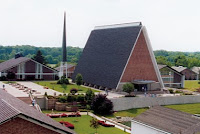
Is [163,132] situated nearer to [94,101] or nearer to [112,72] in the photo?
[94,101]

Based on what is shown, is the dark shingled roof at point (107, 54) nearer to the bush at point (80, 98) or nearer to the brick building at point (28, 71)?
the brick building at point (28, 71)

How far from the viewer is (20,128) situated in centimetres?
1280

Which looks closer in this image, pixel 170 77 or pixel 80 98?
pixel 80 98

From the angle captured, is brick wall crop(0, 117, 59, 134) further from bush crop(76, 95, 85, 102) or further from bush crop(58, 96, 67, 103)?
bush crop(76, 95, 85, 102)

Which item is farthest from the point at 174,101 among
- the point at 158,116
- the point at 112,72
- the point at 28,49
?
the point at 28,49

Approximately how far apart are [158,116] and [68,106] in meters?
14.5

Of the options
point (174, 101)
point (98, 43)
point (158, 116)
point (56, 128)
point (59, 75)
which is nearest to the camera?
point (56, 128)

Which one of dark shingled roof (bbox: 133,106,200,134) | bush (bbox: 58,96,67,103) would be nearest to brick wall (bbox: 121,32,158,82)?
bush (bbox: 58,96,67,103)

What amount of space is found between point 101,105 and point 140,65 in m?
14.9

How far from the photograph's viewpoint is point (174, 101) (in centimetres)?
4147

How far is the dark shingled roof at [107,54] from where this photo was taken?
45.2 metres

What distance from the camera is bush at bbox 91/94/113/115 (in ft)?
110

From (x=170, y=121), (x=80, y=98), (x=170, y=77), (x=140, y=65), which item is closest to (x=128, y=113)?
(x=80, y=98)

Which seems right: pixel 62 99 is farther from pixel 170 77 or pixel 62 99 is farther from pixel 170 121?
pixel 170 77
